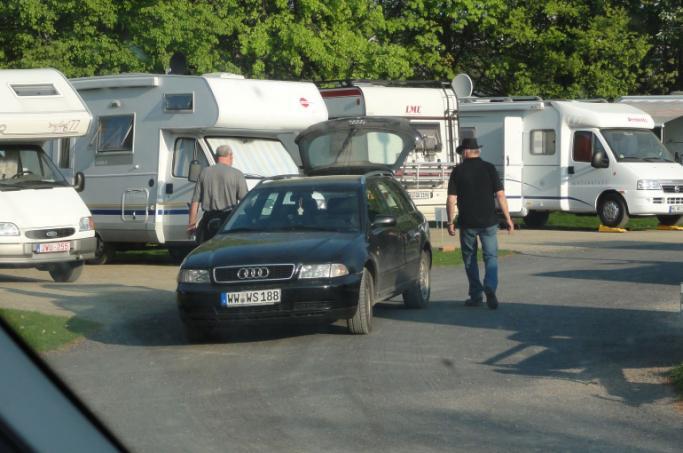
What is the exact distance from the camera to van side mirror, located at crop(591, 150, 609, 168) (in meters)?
27.5

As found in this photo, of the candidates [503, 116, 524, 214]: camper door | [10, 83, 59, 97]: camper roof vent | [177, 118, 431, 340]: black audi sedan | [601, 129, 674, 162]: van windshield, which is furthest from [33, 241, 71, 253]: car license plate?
[601, 129, 674, 162]: van windshield

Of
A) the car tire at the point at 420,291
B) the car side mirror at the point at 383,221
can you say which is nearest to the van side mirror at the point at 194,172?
the car tire at the point at 420,291

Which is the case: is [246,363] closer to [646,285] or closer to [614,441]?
[614,441]

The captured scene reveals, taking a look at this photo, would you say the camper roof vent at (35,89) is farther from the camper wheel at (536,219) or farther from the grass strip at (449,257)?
the camper wheel at (536,219)

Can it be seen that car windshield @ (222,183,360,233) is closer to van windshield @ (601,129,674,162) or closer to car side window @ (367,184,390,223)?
car side window @ (367,184,390,223)

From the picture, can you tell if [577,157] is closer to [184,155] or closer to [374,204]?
[184,155]

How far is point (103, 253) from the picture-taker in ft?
65.2

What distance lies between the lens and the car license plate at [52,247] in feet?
49.7

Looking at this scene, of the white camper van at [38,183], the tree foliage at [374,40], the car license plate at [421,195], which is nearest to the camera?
the white camper van at [38,183]

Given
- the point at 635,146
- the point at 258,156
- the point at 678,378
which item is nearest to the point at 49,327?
the point at 678,378

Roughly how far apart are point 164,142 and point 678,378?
11.6m

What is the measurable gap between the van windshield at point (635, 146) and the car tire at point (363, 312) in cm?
1773

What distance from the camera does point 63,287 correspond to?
15516mm

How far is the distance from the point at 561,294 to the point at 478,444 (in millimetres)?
7880
